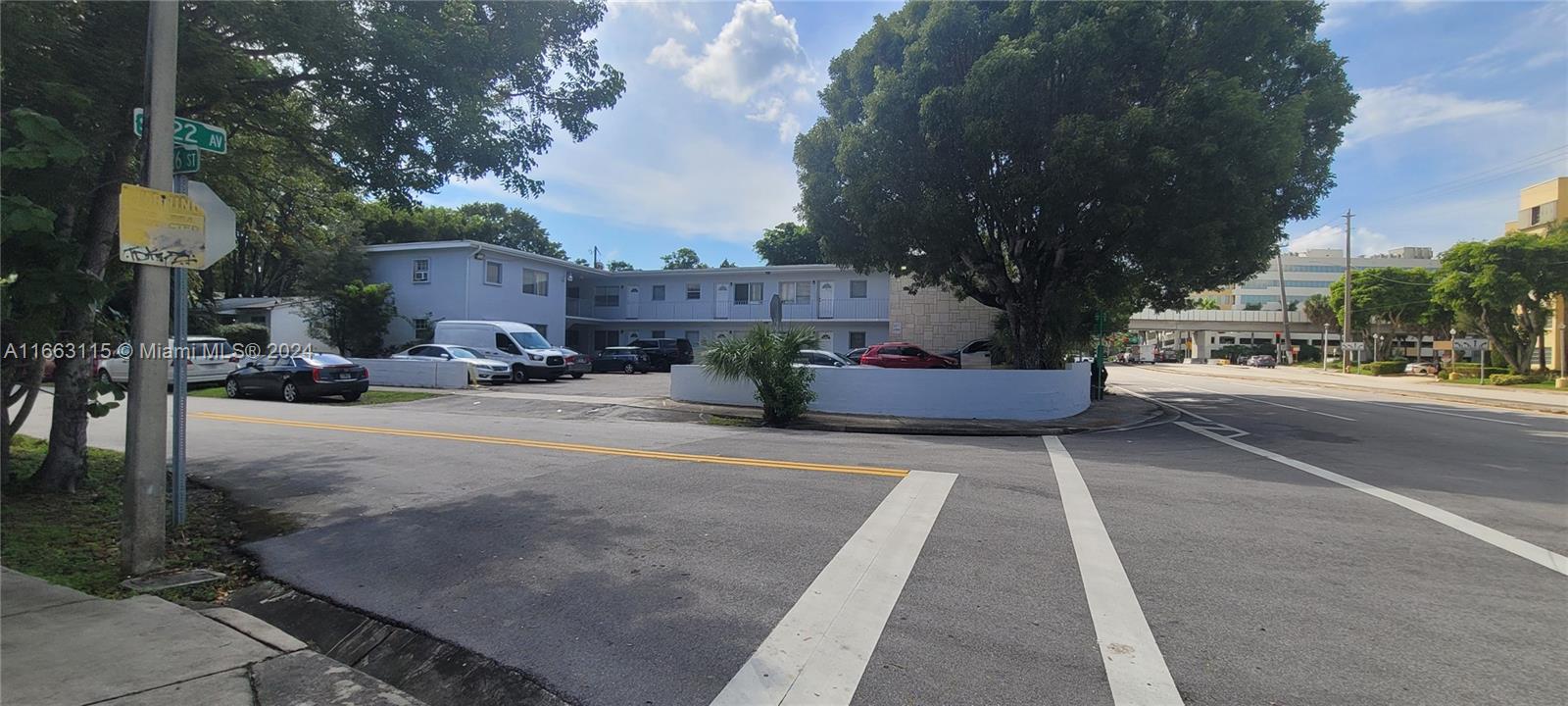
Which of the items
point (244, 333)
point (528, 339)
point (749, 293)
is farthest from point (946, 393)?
point (244, 333)

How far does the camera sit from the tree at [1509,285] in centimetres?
3425

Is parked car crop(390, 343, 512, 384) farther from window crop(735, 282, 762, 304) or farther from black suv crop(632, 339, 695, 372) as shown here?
window crop(735, 282, 762, 304)

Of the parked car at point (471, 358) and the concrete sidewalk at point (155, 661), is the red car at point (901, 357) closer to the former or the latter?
the parked car at point (471, 358)

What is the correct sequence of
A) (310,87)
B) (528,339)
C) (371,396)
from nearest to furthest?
(310,87) < (371,396) < (528,339)

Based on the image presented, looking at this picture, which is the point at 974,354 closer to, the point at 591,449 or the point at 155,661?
the point at 591,449

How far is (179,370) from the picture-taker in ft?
17.3

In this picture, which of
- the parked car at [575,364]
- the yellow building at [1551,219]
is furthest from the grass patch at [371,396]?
the yellow building at [1551,219]

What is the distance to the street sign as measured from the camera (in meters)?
5.38

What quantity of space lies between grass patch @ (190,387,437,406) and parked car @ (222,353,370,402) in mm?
264

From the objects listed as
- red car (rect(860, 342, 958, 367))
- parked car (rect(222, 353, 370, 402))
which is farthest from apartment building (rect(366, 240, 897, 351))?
parked car (rect(222, 353, 370, 402))

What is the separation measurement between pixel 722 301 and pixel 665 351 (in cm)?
439

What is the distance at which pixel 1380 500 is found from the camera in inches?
289

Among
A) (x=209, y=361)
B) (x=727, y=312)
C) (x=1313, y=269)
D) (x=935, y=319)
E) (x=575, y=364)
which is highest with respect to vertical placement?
(x=1313, y=269)

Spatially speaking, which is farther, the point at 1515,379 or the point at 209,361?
the point at 1515,379
